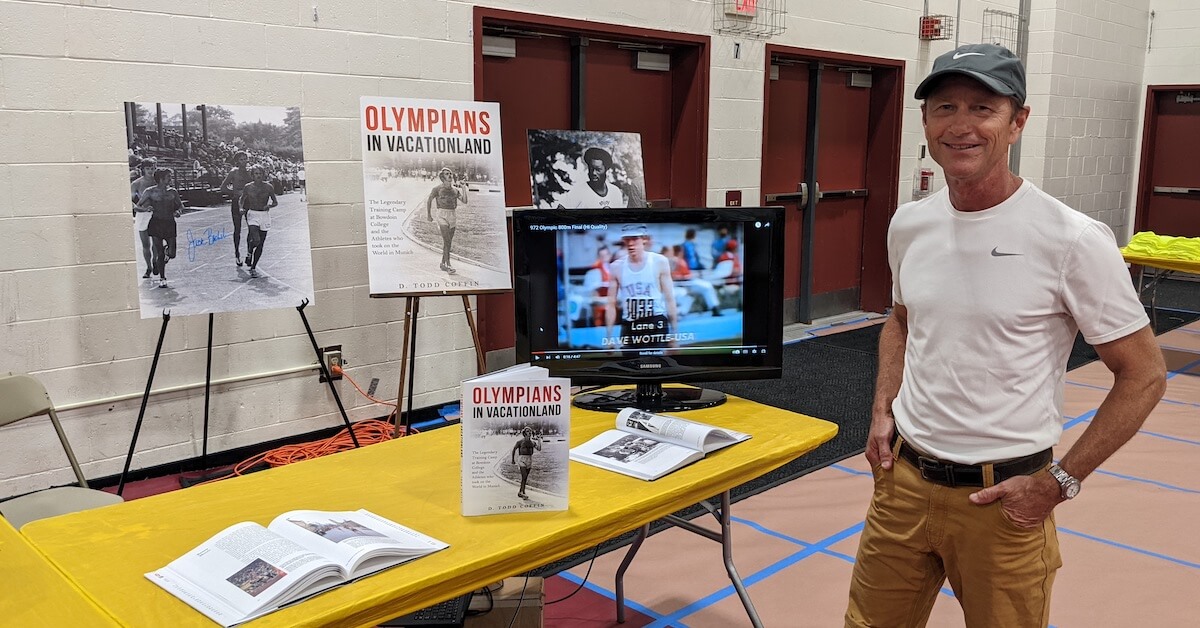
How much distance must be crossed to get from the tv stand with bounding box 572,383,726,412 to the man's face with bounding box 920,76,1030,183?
985 millimetres

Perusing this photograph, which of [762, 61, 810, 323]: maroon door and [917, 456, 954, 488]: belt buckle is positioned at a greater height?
[762, 61, 810, 323]: maroon door

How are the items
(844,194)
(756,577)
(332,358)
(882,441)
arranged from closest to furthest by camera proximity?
(882,441), (756,577), (332,358), (844,194)

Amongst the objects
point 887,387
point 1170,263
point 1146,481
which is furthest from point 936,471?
point 1170,263

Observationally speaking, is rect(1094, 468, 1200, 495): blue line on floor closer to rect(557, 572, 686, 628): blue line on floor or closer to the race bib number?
rect(557, 572, 686, 628): blue line on floor

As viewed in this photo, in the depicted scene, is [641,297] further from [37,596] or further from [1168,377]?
[1168,377]

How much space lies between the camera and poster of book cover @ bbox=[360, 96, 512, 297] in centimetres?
374

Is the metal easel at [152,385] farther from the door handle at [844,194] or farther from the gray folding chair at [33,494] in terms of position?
the door handle at [844,194]

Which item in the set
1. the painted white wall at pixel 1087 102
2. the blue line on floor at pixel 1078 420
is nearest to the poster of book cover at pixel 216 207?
the blue line on floor at pixel 1078 420

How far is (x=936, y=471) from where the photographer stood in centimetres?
172

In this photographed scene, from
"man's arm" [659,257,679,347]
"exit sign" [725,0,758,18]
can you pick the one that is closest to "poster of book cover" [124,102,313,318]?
"man's arm" [659,257,679,347]

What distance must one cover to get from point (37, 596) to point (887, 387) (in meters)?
1.58

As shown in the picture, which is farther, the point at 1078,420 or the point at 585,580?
the point at 1078,420

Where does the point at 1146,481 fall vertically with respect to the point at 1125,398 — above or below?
below

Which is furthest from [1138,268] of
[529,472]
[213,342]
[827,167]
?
[529,472]
